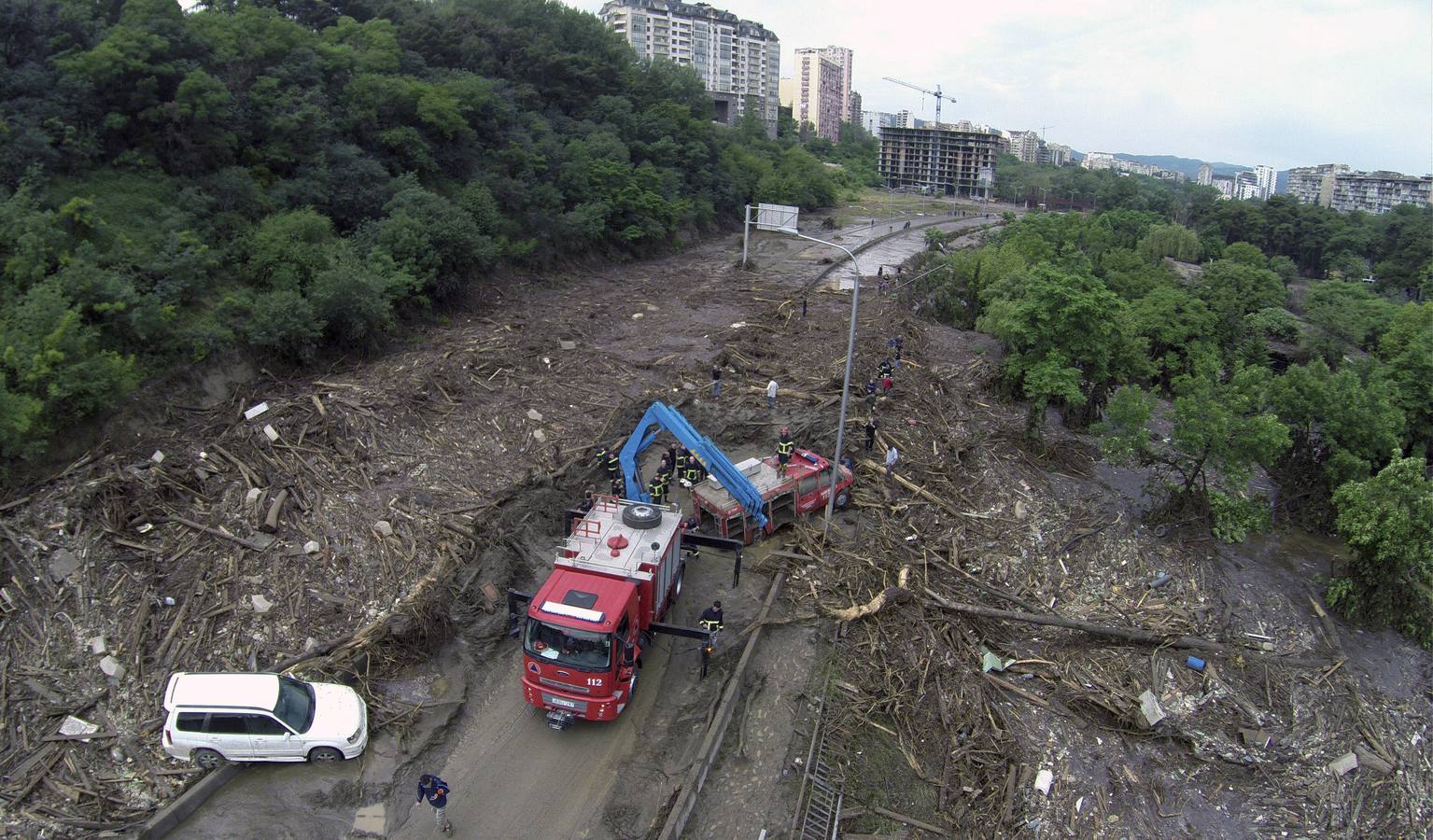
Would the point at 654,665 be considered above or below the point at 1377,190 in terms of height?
below

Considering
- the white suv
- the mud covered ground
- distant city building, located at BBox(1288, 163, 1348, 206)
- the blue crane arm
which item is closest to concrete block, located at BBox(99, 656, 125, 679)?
the mud covered ground

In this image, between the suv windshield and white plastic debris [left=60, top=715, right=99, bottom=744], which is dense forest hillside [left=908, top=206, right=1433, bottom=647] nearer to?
the suv windshield

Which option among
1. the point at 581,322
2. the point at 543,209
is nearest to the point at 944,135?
the point at 543,209

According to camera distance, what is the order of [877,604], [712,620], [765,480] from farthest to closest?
[765,480] → [877,604] → [712,620]

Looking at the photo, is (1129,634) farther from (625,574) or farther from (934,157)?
(934,157)

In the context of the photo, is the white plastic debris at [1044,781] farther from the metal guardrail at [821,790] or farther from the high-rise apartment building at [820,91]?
the high-rise apartment building at [820,91]

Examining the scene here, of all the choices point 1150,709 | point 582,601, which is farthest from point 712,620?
point 1150,709
